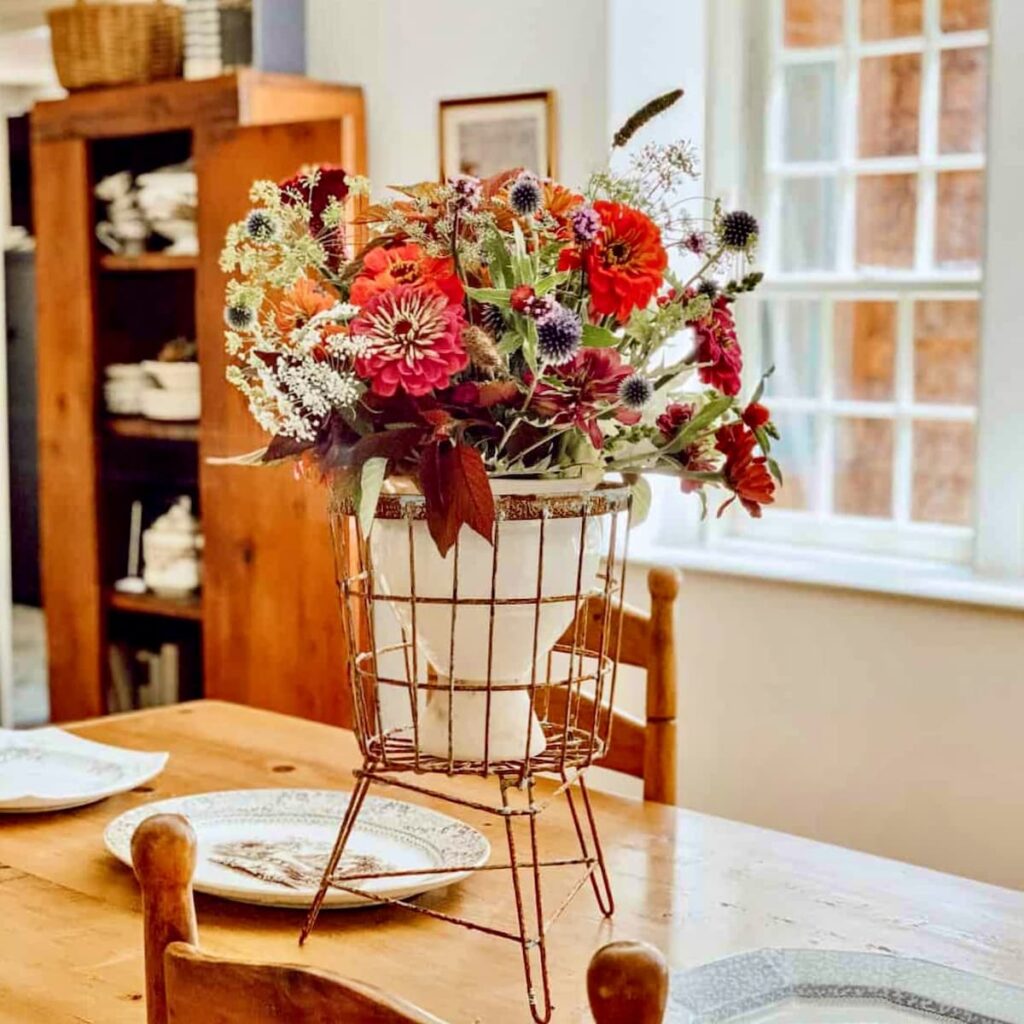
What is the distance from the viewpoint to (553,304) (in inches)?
49.4

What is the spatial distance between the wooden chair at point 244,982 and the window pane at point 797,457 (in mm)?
2339

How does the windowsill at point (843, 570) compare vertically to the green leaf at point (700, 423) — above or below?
below

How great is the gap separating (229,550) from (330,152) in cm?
90

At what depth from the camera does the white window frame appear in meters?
2.77

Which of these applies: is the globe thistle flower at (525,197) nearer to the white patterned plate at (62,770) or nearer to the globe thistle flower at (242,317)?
the globe thistle flower at (242,317)

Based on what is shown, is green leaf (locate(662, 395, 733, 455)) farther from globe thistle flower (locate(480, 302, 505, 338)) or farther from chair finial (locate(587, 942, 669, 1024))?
chair finial (locate(587, 942, 669, 1024))

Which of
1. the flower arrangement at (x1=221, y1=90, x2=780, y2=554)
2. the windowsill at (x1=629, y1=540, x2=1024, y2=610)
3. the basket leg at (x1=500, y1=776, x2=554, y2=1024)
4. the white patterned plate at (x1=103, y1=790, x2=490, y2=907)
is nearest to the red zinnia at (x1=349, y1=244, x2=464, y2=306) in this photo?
the flower arrangement at (x1=221, y1=90, x2=780, y2=554)

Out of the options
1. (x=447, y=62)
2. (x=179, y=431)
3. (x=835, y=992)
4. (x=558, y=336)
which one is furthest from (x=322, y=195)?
(x=179, y=431)

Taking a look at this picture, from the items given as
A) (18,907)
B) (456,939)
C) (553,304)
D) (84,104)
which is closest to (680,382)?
(553,304)

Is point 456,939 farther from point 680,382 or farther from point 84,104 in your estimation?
point 84,104

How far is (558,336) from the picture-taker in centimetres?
125

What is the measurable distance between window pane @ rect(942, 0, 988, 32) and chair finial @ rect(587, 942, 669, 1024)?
2.51 m

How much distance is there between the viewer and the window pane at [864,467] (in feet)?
10.4

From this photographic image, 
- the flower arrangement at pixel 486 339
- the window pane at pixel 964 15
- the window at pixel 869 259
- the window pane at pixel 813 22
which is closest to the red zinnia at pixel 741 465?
the flower arrangement at pixel 486 339
